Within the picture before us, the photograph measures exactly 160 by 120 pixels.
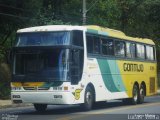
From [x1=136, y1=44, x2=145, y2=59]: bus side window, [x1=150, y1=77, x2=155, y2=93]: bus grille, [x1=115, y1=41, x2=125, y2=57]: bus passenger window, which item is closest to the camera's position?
[x1=115, y1=41, x2=125, y2=57]: bus passenger window

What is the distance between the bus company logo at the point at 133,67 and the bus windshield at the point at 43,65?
6612 millimetres

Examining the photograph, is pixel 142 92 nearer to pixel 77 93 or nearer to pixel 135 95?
pixel 135 95

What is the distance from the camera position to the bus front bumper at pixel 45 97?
20.7 meters

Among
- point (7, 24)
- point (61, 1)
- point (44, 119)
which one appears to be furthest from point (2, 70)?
point (44, 119)

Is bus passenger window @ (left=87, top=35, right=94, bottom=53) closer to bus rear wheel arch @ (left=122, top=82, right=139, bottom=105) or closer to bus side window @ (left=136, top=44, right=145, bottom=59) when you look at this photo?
bus rear wheel arch @ (left=122, top=82, right=139, bottom=105)

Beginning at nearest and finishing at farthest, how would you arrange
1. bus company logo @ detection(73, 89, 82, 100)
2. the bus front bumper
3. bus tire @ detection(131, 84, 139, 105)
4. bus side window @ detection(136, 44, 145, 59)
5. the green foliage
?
the bus front bumper
bus company logo @ detection(73, 89, 82, 100)
bus tire @ detection(131, 84, 139, 105)
bus side window @ detection(136, 44, 145, 59)
the green foliage

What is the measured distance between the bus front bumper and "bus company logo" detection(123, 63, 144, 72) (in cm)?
660

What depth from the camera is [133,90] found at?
28.0 meters

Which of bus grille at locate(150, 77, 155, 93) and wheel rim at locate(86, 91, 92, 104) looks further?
bus grille at locate(150, 77, 155, 93)

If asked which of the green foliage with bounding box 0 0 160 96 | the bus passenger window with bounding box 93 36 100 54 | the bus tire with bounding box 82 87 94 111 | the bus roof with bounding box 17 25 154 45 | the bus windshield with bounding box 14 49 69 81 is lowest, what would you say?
the bus tire with bounding box 82 87 94 111

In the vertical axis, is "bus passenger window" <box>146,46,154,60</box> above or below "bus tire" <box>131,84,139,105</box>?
above

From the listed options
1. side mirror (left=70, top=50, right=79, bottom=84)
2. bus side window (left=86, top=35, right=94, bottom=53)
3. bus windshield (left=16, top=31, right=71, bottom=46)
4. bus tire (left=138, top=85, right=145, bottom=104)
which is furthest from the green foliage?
side mirror (left=70, top=50, right=79, bottom=84)

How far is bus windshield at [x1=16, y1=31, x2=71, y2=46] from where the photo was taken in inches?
835

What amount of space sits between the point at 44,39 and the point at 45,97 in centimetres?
237
